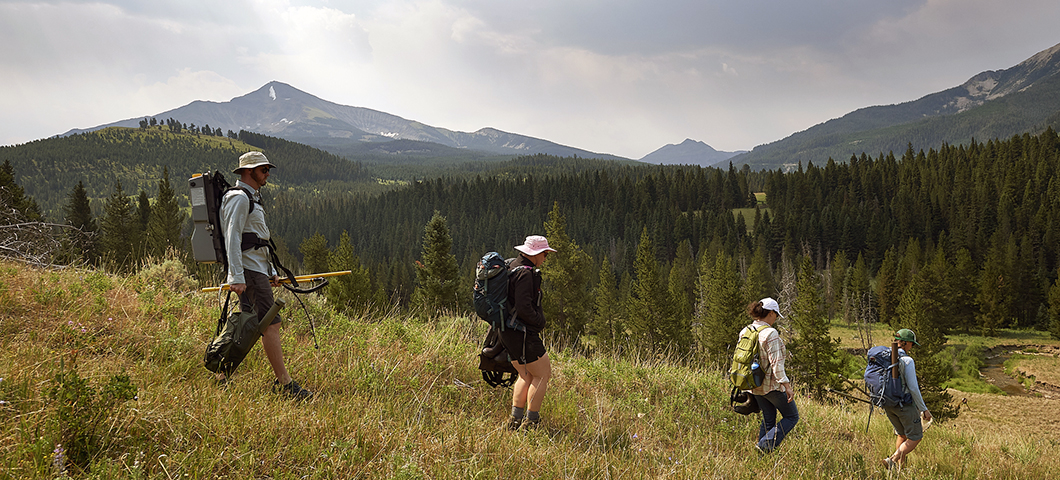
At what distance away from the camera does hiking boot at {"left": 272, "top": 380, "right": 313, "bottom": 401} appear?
4.40 metres

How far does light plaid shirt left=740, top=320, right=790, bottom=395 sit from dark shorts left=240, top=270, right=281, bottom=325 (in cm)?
571

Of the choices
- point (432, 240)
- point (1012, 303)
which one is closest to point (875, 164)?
point (1012, 303)

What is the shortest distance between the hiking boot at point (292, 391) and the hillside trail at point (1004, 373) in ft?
213

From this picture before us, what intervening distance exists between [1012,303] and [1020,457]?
90.1 metres

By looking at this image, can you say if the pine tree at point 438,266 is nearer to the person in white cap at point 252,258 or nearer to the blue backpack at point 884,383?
the blue backpack at point 884,383

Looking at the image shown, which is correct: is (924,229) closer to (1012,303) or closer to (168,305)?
(1012,303)

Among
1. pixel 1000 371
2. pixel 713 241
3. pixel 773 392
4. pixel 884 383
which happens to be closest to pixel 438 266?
pixel 884 383

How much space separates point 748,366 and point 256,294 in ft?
19.0

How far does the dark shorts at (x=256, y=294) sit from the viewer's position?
4.46 m

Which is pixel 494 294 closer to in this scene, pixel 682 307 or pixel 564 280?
pixel 564 280

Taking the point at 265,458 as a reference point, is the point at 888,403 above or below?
below

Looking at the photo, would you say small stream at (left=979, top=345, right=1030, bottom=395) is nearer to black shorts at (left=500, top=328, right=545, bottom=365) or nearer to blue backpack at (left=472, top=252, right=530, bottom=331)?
black shorts at (left=500, top=328, right=545, bottom=365)

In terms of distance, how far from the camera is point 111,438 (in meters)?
3.05

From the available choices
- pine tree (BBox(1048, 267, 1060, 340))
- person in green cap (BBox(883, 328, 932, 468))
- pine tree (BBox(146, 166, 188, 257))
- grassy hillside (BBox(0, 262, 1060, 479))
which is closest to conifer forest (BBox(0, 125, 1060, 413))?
pine tree (BBox(146, 166, 188, 257))
